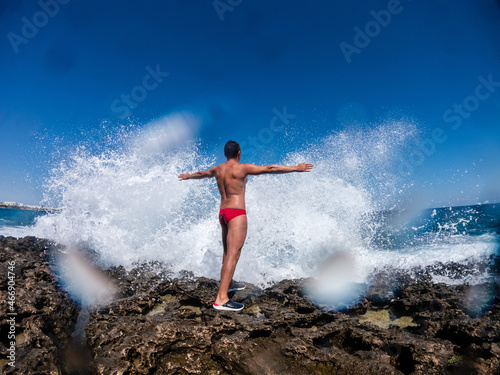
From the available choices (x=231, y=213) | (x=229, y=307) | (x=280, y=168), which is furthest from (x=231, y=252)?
(x=280, y=168)

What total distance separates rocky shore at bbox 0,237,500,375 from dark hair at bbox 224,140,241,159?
219 cm

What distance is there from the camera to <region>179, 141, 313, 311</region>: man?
3779mm

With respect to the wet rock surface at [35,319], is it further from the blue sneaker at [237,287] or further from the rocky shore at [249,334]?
the blue sneaker at [237,287]

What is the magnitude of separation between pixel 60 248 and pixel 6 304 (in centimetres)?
315

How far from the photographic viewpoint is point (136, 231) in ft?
23.5

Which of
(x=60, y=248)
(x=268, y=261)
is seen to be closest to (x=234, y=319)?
(x=268, y=261)

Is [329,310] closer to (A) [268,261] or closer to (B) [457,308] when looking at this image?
(B) [457,308]

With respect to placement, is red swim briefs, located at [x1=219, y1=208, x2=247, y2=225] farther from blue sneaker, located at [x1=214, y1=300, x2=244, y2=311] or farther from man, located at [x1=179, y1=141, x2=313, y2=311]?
blue sneaker, located at [x1=214, y1=300, x2=244, y2=311]

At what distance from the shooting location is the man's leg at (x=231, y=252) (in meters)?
3.56

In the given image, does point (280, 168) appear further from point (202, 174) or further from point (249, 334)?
point (249, 334)

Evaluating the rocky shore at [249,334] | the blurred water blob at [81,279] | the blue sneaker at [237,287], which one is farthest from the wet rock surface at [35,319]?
the blue sneaker at [237,287]

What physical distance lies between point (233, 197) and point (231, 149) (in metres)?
0.79

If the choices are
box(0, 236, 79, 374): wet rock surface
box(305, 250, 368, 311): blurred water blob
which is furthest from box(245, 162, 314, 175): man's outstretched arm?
box(0, 236, 79, 374): wet rock surface

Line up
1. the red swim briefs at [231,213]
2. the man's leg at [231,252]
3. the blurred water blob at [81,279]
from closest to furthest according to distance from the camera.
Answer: the man's leg at [231,252]
the red swim briefs at [231,213]
the blurred water blob at [81,279]
